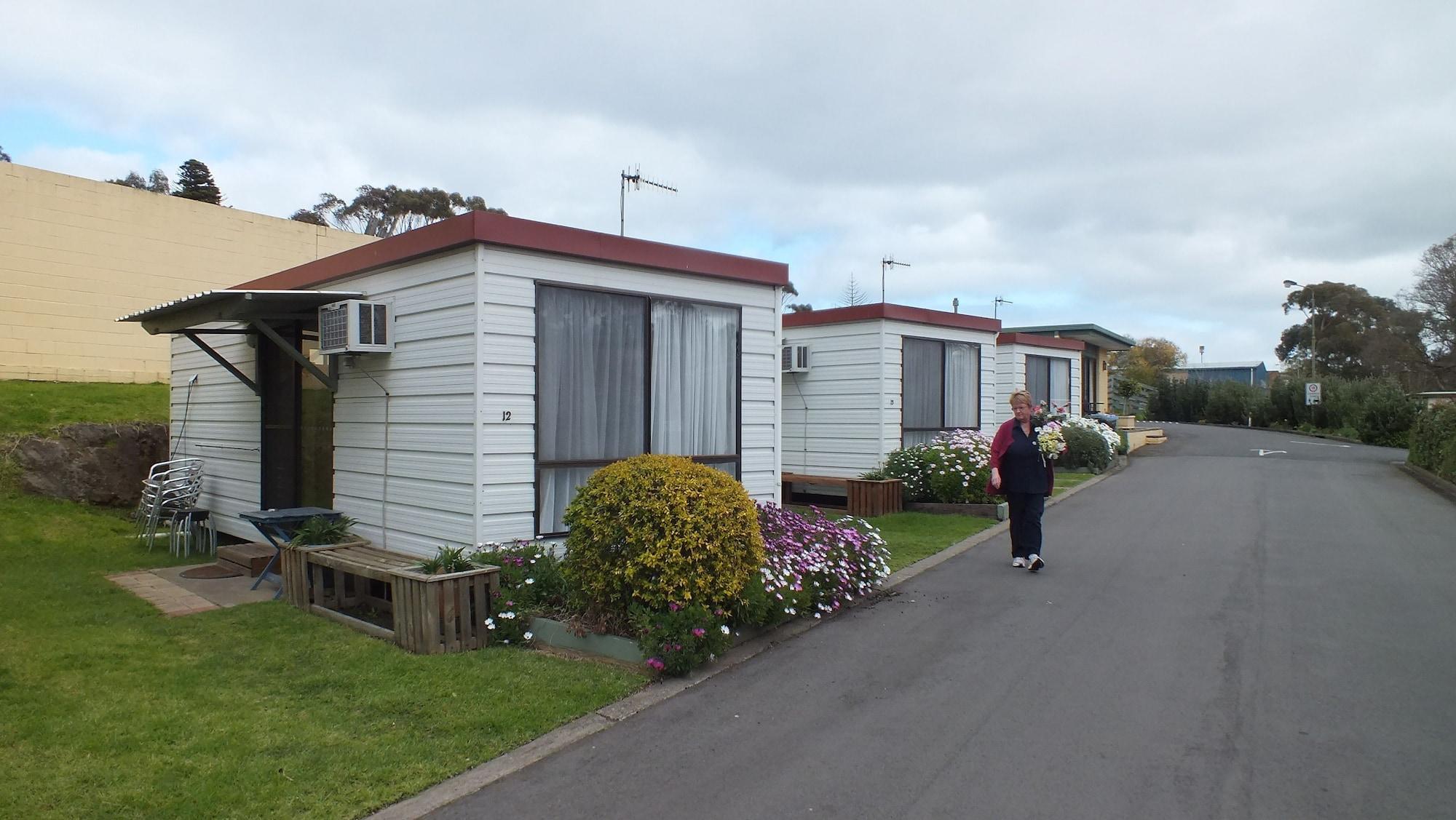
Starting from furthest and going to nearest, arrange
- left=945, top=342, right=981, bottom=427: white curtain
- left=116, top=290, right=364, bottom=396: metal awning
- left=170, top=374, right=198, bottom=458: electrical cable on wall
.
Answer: left=945, top=342, right=981, bottom=427: white curtain < left=170, top=374, right=198, bottom=458: electrical cable on wall < left=116, top=290, right=364, bottom=396: metal awning

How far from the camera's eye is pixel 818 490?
43.1ft

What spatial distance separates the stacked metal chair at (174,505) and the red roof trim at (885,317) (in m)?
8.14

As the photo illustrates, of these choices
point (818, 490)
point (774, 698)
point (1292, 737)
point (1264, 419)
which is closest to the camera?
point (1292, 737)

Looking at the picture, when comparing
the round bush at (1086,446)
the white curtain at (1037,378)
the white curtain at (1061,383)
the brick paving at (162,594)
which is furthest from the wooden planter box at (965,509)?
the white curtain at (1061,383)

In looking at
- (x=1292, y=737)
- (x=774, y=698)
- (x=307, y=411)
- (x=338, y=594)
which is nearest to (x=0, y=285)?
(x=307, y=411)

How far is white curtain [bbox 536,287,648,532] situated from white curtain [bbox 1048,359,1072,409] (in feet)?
49.5

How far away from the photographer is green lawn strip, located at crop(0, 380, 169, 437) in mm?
11648

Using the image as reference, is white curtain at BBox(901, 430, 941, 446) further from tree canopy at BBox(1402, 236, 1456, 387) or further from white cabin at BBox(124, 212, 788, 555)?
tree canopy at BBox(1402, 236, 1456, 387)

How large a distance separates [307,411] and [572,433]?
3.42m

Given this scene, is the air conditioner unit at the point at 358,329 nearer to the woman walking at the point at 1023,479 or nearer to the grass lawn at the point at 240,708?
the grass lawn at the point at 240,708

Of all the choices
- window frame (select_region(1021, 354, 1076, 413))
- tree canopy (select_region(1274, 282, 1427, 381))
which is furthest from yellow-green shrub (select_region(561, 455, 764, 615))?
tree canopy (select_region(1274, 282, 1427, 381))

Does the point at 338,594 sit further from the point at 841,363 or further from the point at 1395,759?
the point at 841,363

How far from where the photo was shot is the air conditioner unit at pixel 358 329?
7055mm

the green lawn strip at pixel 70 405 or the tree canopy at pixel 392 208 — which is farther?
the tree canopy at pixel 392 208
